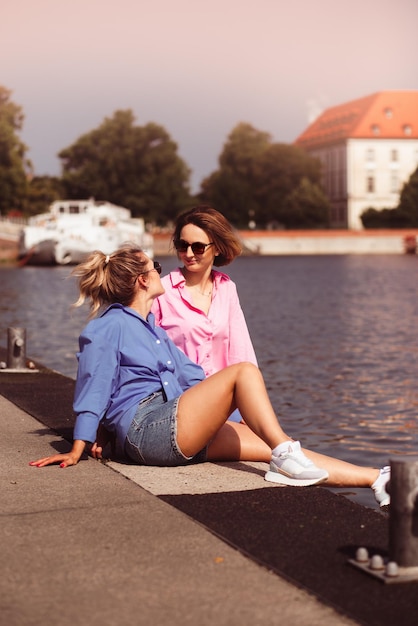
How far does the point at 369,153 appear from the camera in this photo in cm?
10975

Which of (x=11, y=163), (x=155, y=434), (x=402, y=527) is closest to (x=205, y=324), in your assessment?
(x=155, y=434)

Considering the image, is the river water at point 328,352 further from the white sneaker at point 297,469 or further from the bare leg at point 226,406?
the white sneaker at point 297,469

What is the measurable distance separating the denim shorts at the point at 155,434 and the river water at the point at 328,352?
1.80ft

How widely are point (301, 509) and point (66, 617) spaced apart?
54.9 inches

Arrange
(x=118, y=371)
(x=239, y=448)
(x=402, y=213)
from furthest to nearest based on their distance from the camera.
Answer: (x=402, y=213), (x=239, y=448), (x=118, y=371)

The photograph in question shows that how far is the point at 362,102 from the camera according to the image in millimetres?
114125

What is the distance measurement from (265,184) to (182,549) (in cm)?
9048

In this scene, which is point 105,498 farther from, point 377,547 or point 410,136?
point 410,136

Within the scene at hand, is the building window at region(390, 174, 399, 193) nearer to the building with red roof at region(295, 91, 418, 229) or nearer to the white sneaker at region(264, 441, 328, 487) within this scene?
the building with red roof at region(295, 91, 418, 229)

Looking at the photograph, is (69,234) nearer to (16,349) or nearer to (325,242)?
(325,242)

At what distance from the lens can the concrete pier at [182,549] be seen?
3.16 m

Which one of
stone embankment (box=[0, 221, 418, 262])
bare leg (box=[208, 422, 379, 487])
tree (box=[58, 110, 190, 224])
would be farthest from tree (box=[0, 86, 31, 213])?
bare leg (box=[208, 422, 379, 487])

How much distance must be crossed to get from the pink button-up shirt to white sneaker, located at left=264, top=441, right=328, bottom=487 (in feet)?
3.41

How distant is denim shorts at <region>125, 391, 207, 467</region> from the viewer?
484 centimetres
